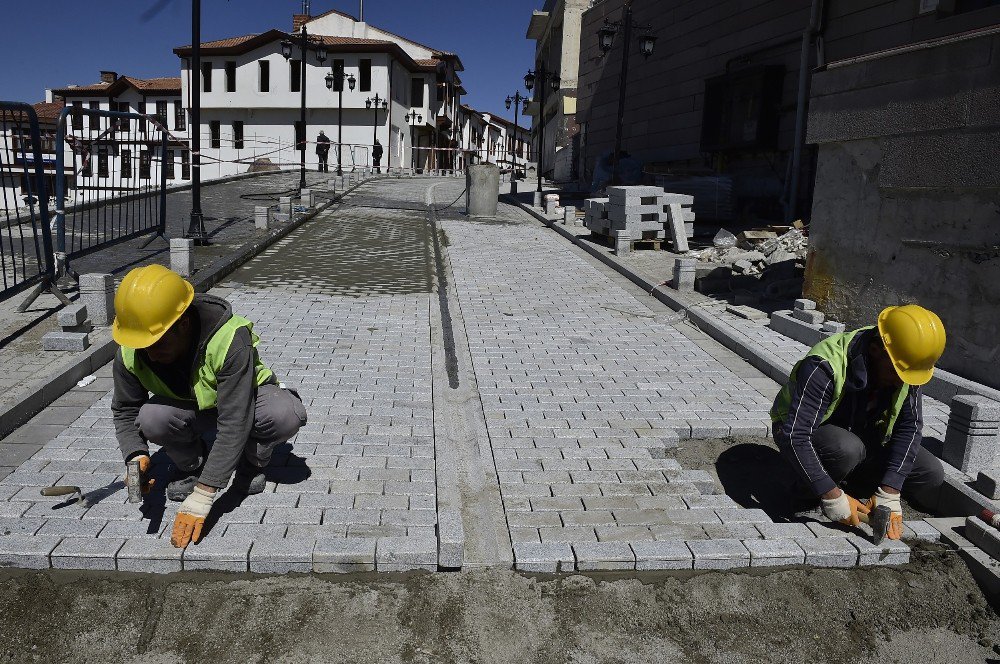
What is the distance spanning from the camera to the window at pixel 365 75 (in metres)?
50.4

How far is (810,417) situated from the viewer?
386 cm

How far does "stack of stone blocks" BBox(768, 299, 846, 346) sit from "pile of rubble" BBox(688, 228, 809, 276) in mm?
2479

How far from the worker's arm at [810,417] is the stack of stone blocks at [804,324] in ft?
13.3

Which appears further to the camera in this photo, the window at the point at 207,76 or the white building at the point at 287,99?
the window at the point at 207,76

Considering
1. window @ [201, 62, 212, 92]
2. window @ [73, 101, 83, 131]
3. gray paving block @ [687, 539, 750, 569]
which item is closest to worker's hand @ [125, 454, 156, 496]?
gray paving block @ [687, 539, 750, 569]

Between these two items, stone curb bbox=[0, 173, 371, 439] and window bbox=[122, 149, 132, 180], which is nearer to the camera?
stone curb bbox=[0, 173, 371, 439]

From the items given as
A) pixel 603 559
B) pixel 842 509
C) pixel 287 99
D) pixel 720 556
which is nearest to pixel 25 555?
pixel 603 559

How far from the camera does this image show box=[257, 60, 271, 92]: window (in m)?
50.7

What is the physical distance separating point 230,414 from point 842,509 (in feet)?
9.93

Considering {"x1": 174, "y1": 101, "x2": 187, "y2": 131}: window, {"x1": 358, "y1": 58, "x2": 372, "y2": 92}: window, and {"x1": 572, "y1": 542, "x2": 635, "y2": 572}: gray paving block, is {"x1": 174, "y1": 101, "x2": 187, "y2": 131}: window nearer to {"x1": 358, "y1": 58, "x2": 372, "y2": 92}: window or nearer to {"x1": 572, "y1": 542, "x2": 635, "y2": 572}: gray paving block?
{"x1": 358, "y1": 58, "x2": 372, "y2": 92}: window

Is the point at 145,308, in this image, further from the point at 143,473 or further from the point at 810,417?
the point at 810,417

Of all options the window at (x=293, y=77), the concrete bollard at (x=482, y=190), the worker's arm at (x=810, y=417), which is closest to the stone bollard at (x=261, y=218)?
the concrete bollard at (x=482, y=190)

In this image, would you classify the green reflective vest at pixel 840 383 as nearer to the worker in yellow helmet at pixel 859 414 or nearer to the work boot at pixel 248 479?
the worker in yellow helmet at pixel 859 414

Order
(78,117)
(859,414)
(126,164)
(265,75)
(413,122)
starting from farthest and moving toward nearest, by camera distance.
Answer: (413,122)
(265,75)
(126,164)
(78,117)
(859,414)
